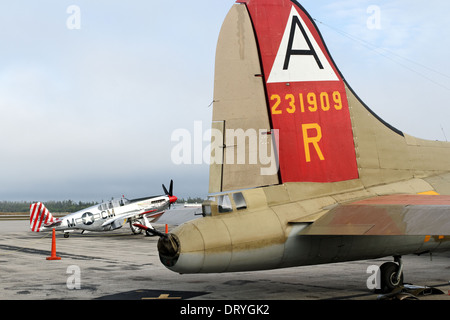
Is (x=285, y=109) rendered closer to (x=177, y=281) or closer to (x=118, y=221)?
(x=177, y=281)

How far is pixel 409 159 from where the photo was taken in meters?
12.7

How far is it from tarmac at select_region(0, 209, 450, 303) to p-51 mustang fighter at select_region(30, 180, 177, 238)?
11.4 meters

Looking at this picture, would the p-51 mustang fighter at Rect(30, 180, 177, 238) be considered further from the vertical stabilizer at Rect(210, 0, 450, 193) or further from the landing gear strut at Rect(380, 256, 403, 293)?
the landing gear strut at Rect(380, 256, 403, 293)

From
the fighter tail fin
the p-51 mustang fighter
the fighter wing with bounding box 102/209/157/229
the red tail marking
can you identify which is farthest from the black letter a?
the fighter tail fin

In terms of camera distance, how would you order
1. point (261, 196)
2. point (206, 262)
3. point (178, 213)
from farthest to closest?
point (178, 213) < point (261, 196) < point (206, 262)

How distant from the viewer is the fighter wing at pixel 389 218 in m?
8.85

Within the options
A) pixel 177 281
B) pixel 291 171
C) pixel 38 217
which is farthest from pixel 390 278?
pixel 38 217

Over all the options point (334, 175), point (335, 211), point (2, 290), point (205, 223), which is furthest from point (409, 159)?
point (2, 290)

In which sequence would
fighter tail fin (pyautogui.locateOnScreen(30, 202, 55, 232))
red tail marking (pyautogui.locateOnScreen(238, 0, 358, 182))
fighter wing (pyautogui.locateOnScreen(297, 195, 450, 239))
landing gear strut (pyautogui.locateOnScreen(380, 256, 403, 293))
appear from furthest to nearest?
fighter tail fin (pyautogui.locateOnScreen(30, 202, 55, 232)), landing gear strut (pyautogui.locateOnScreen(380, 256, 403, 293)), red tail marking (pyautogui.locateOnScreen(238, 0, 358, 182)), fighter wing (pyautogui.locateOnScreen(297, 195, 450, 239))

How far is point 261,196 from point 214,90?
102 inches

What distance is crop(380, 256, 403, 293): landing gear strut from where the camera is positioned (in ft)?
36.5

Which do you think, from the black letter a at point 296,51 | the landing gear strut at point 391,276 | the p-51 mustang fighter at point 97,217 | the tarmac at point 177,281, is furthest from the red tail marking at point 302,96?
the p-51 mustang fighter at point 97,217

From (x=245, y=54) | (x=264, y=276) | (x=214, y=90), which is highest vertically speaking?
(x=245, y=54)
